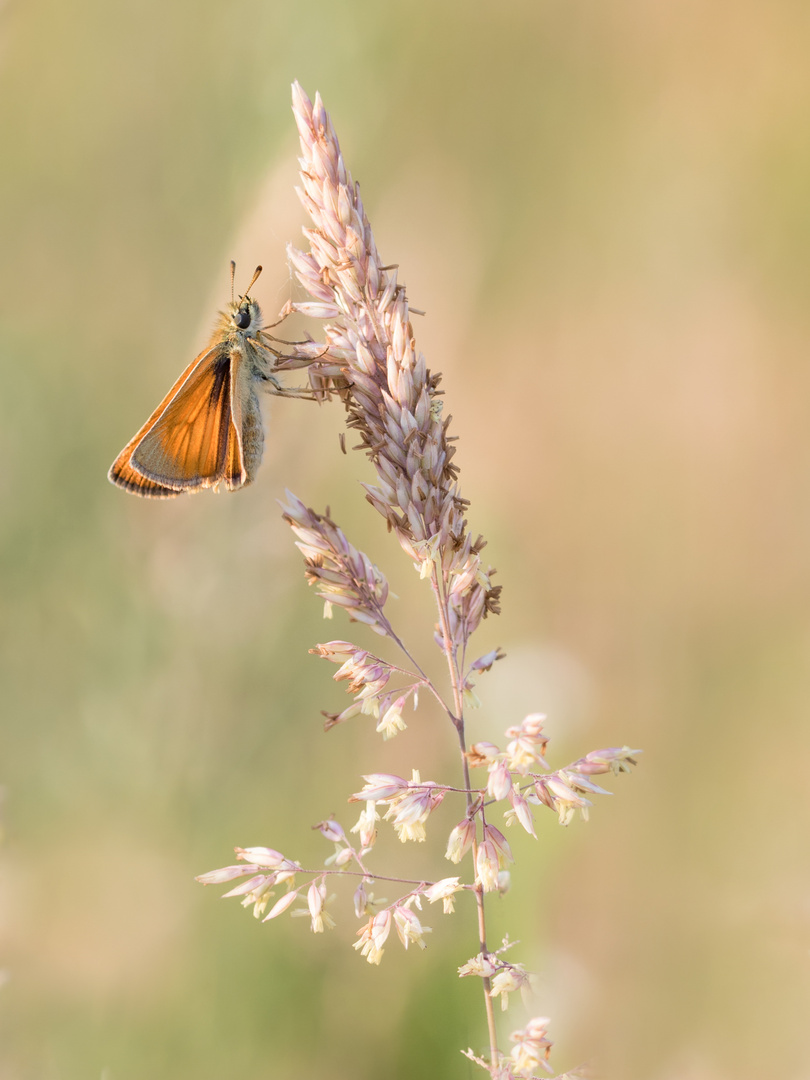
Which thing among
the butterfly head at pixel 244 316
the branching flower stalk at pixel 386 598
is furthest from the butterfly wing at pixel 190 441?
the branching flower stalk at pixel 386 598

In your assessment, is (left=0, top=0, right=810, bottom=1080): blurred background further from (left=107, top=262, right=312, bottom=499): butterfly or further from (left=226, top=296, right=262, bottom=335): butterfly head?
(left=107, top=262, right=312, bottom=499): butterfly

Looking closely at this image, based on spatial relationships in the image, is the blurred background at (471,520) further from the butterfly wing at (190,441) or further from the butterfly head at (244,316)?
the butterfly wing at (190,441)

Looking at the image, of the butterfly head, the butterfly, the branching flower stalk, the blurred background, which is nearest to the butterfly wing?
the butterfly

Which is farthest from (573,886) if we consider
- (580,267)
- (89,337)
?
(89,337)

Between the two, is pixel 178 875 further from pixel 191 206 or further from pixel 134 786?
pixel 191 206

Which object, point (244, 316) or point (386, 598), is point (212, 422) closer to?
point (244, 316)

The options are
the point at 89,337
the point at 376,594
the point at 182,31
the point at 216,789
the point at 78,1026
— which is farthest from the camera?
the point at 182,31

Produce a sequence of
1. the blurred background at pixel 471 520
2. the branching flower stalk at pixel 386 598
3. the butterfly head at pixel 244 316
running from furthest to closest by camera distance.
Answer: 1. the butterfly head at pixel 244 316
2. the blurred background at pixel 471 520
3. the branching flower stalk at pixel 386 598

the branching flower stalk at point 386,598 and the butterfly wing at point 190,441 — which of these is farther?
the butterfly wing at point 190,441
